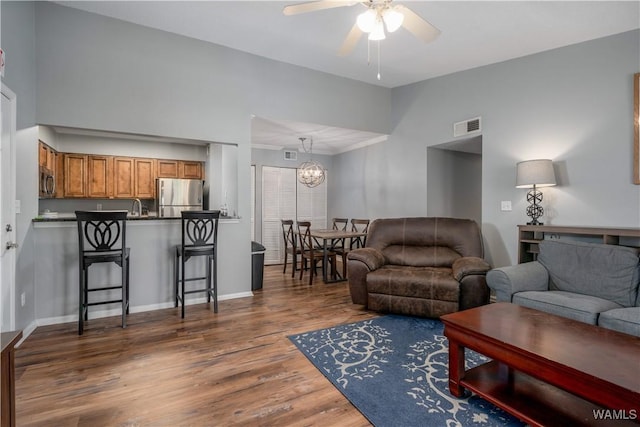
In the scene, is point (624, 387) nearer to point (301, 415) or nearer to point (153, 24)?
point (301, 415)

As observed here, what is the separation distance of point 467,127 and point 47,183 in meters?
6.17

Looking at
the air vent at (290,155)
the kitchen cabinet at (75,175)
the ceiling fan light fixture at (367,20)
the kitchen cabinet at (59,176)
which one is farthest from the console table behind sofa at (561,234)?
the kitchen cabinet at (59,176)

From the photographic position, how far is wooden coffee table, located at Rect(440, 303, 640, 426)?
4.48 ft

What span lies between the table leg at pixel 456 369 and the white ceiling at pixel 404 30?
9.85 feet

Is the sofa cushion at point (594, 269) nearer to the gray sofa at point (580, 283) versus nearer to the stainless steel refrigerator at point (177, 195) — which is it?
the gray sofa at point (580, 283)

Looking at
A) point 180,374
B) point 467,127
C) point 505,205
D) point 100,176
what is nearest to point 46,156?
point 100,176

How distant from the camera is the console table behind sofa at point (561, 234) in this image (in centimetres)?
285

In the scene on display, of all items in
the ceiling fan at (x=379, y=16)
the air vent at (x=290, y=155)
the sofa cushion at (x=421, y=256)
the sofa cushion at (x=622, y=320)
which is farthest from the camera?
the air vent at (x=290, y=155)

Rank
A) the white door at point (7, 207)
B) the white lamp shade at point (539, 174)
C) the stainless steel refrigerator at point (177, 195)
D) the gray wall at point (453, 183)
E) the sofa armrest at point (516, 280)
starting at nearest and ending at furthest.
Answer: the white door at point (7, 207) → the sofa armrest at point (516, 280) → the white lamp shade at point (539, 174) → the gray wall at point (453, 183) → the stainless steel refrigerator at point (177, 195)

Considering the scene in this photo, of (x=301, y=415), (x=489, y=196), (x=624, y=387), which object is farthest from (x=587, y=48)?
(x=301, y=415)

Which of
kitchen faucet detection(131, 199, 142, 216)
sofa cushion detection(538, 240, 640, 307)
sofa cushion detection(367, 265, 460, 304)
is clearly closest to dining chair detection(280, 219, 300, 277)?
sofa cushion detection(367, 265, 460, 304)

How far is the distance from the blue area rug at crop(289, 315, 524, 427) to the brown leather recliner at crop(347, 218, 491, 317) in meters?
0.22

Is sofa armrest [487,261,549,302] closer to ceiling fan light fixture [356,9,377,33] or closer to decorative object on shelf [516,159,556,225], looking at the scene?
decorative object on shelf [516,159,556,225]

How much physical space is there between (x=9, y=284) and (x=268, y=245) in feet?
13.9
